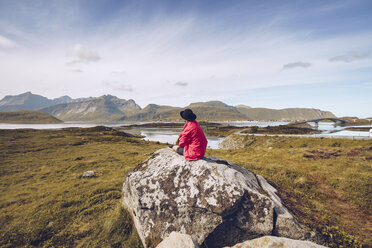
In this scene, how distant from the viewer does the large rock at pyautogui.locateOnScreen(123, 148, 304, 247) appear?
6.75 meters

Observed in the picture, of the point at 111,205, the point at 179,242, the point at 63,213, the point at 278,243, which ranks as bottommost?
the point at 63,213

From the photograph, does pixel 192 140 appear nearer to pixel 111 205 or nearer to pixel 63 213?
pixel 111 205

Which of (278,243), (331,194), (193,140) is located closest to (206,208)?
(278,243)

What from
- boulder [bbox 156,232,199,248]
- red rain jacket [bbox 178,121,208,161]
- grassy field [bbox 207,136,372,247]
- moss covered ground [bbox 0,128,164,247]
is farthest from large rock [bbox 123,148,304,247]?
grassy field [bbox 207,136,372,247]

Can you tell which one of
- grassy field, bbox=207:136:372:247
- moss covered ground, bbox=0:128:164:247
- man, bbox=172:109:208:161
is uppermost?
man, bbox=172:109:208:161

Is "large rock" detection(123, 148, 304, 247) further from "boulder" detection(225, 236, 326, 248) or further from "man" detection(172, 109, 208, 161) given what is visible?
"boulder" detection(225, 236, 326, 248)

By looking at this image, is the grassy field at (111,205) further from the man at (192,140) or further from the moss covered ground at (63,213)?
the man at (192,140)

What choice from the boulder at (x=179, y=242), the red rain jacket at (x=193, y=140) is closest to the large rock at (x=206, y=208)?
the red rain jacket at (x=193, y=140)

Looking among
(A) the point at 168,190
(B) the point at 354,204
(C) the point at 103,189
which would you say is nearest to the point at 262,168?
(B) the point at 354,204

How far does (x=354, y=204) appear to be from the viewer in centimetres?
1043

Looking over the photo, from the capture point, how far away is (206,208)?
22.5 feet

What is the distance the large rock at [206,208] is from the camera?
675 centimetres

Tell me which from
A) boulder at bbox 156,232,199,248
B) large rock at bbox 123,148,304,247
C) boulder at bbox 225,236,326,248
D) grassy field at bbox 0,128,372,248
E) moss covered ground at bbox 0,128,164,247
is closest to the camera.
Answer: boulder at bbox 225,236,326,248

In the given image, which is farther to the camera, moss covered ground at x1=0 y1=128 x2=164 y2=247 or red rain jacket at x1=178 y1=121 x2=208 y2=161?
moss covered ground at x1=0 y1=128 x2=164 y2=247
